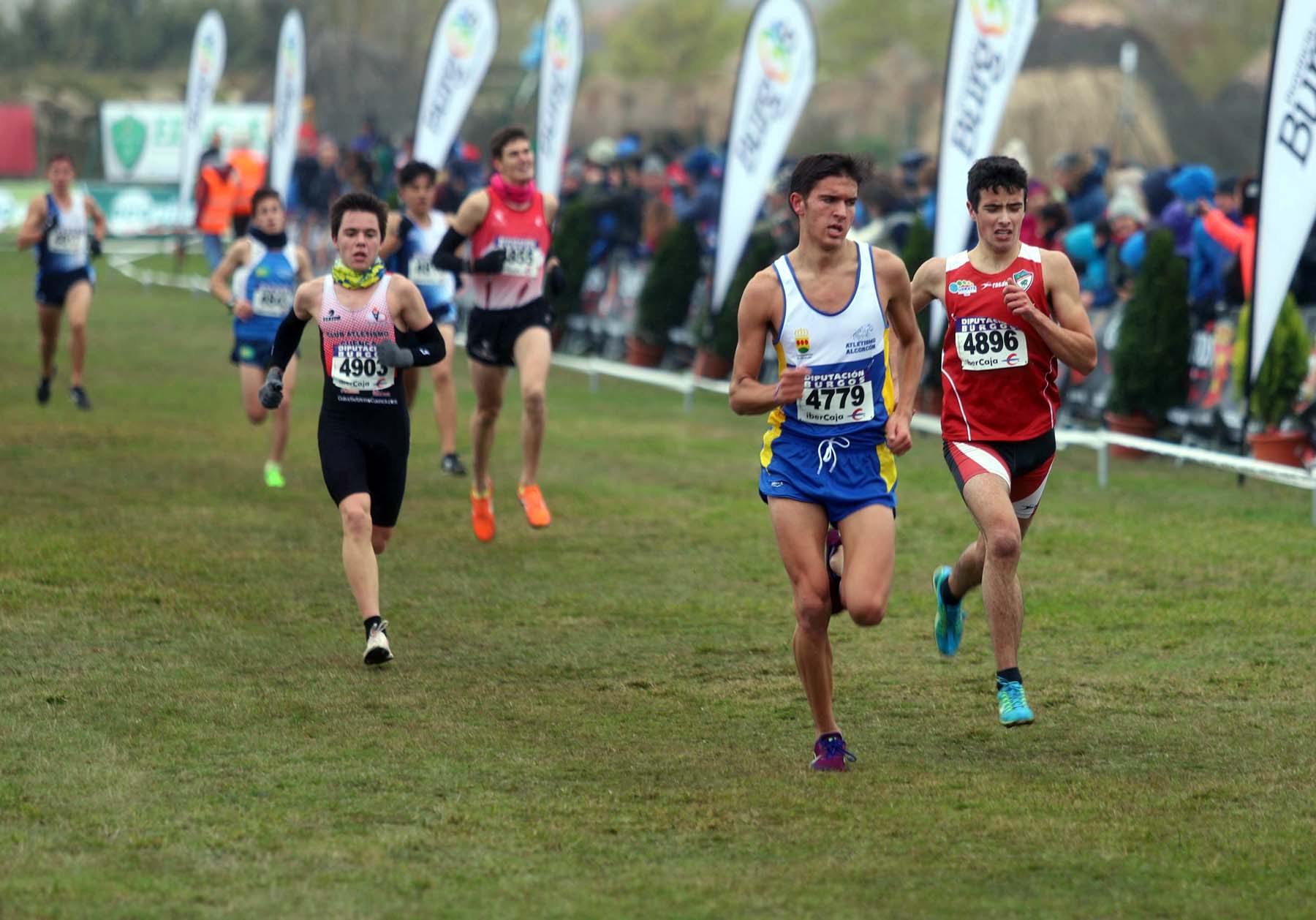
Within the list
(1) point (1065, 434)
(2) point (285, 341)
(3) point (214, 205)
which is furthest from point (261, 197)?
(3) point (214, 205)

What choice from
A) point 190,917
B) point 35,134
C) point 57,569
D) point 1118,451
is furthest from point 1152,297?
point 35,134

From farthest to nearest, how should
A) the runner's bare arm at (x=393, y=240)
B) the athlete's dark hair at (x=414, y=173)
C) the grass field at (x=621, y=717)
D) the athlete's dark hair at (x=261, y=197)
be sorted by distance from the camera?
the athlete's dark hair at (x=414, y=173)
the athlete's dark hair at (x=261, y=197)
the runner's bare arm at (x=393, y=240)
the grass field at (x=621, y=717)

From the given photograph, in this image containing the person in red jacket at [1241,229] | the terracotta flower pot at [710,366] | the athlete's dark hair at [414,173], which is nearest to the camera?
the athlete's dark hair at [414,173]

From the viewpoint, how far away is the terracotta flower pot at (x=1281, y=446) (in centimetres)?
1298

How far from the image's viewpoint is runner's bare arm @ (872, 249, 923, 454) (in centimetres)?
646

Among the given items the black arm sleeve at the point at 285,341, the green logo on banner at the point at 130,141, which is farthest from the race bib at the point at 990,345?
the green logo on banner at the point at 130,141

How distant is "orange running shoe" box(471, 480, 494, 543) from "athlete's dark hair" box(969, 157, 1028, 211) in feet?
15.7

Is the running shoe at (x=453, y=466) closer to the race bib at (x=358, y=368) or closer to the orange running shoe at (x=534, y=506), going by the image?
the orange running shoe at (x=534, y=506)

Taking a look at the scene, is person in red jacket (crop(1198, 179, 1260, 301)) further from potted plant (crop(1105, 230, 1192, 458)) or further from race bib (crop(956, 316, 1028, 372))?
race bib (crop(956, 316, 1028, 372))

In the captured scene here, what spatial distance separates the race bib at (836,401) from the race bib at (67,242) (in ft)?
38.6

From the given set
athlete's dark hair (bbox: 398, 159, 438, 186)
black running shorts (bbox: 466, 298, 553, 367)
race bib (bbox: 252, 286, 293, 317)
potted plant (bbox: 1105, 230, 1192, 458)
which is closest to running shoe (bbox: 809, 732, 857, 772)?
black running shorts (bbox: 466, 298, 553, 367)

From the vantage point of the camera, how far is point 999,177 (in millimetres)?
7004

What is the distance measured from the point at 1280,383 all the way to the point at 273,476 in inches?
268

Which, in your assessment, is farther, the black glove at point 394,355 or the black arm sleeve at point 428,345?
the black arm sleeve at point 428,345
